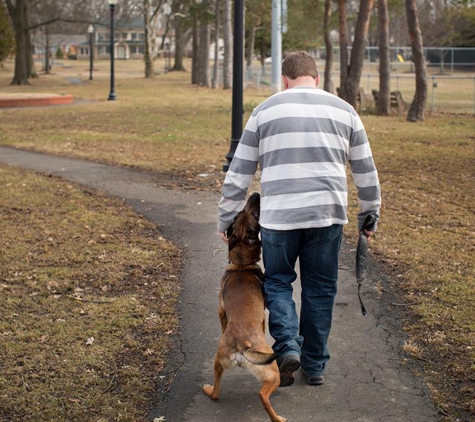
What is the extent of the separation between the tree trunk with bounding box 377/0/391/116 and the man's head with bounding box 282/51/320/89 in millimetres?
20972

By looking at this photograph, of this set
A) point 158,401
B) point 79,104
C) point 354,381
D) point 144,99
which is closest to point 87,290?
point 158,401

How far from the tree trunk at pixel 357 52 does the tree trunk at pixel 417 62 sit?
Answer: 6.32ft

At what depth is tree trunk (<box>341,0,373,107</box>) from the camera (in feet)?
81.3

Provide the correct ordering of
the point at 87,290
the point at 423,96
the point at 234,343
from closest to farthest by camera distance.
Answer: the point at 234,343
the point at 87,290
the point at 423,96

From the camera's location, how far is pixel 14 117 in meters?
23.8

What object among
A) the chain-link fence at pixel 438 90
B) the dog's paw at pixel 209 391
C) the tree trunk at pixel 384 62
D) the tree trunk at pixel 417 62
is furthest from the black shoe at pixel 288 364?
the chain-link fence at pixel 438 90

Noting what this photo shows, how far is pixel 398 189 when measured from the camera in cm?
1186

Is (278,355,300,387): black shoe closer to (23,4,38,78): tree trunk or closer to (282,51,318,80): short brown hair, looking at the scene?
(282,51,318,80): short brown hair

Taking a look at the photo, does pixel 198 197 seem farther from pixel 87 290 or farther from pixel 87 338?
pixel 87 338

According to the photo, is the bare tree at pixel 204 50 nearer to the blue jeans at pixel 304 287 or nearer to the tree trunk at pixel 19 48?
the tree trunk at pixel 19 48

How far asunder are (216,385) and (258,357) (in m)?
0.50

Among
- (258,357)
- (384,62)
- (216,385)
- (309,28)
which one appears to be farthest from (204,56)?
(258,357)

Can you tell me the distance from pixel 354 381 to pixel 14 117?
2040 centimetres

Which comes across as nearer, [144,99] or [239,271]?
[239,271]
